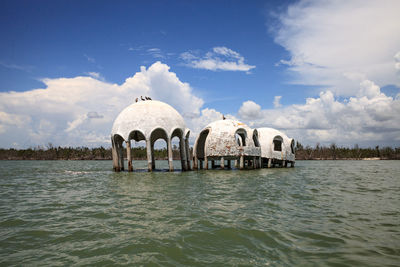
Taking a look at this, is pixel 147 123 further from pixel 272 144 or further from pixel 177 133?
pixel 272 144

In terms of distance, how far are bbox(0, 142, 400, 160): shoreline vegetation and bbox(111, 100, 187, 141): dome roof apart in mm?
45451

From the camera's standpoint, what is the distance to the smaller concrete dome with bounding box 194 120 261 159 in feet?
77.9

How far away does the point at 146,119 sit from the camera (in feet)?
70.6

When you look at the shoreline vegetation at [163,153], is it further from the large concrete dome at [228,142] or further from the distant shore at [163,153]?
the large concrete dome at [228,142]

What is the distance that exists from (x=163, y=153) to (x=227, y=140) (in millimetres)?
48565

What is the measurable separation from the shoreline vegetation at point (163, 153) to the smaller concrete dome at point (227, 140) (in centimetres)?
4398

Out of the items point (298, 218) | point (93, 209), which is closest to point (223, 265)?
point (298, 218)

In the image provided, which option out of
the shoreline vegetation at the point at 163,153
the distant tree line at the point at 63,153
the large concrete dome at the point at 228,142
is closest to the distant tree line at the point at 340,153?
the shoreline vegetation at the point at 163,153

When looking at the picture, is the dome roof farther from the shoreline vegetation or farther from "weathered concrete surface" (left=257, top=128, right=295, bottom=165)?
the shoreline vegetation

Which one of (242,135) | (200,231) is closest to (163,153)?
(242,135)

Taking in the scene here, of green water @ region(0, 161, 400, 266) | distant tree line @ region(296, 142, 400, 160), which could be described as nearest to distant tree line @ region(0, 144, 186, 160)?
distant tree line @ region(296, 142, 400, 160)

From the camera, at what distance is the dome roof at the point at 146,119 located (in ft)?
70.4

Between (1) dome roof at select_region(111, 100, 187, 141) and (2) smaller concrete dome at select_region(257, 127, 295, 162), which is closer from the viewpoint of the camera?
(1) dome roof at select_region(111, 100, 187, 141)

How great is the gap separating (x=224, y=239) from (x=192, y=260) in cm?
125
